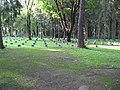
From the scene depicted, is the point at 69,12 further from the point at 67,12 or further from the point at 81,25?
the point at 81,25

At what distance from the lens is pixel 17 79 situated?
28.6 feet

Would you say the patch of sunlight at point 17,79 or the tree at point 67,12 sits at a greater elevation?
the tree at point 67,12

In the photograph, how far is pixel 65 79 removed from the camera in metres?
8.70

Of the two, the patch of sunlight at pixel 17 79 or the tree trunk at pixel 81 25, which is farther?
the tree trunk at pixel 81 25

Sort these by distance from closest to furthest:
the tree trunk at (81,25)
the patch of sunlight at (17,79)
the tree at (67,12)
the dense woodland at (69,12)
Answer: the patch of sunlight at (17,79)
the tree trunk at (81,25)
the dense woodland at (69,12)
the tree at (67,12)

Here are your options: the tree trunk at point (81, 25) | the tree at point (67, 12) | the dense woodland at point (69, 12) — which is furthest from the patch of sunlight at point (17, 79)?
the tree at point (67, 12)

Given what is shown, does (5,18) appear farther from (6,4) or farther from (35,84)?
(35,84)

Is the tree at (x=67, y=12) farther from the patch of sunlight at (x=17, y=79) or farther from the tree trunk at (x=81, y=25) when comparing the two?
the patch of sunlight at (x=17, y=79)

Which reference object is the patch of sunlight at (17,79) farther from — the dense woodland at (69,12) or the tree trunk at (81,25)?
the tree trunk at (81,25)

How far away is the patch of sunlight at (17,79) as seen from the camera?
26.6 feet

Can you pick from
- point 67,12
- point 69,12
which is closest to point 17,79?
point 67,12

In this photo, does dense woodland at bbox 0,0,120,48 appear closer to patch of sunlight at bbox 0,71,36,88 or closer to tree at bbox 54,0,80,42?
tree at bbox 54,0,80,42

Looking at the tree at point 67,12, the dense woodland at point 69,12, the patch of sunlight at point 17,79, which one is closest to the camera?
the patch of sunlight at point 17,79

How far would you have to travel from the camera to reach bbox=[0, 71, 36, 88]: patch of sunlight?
8117mm
